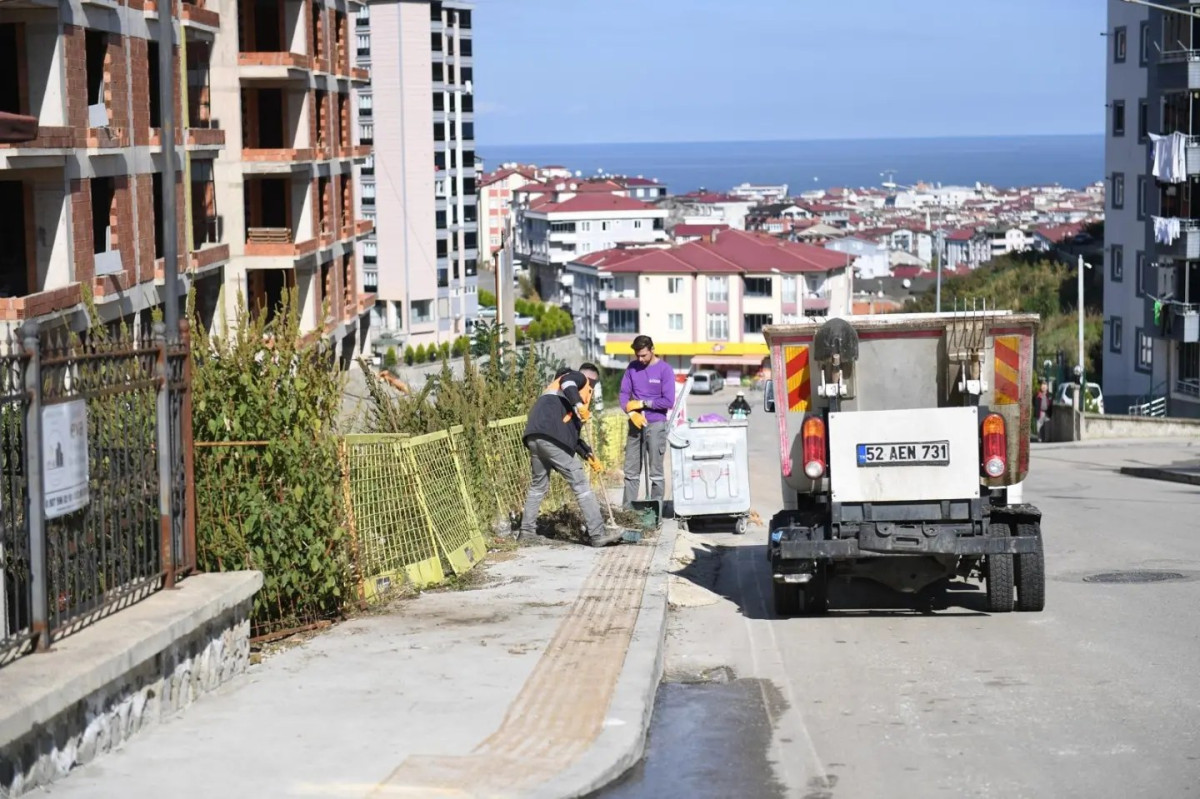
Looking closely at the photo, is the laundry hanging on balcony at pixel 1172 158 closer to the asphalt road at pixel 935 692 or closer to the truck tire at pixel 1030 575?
the asphalt road at pixel 935 692

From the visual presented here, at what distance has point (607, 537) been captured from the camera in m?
15.4

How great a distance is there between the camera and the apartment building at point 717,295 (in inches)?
4587

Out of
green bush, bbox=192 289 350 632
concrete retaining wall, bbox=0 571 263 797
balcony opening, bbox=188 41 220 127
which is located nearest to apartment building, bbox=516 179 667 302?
balcony opening, bbox=188 41 220 127

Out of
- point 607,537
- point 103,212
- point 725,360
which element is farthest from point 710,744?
point 725,360

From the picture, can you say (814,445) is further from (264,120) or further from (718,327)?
(718,327)

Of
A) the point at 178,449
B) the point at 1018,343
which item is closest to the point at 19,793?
the point at 178,449

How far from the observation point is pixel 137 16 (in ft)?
105

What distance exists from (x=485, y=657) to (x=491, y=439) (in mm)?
6640

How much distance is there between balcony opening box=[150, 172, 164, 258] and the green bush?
23.0m

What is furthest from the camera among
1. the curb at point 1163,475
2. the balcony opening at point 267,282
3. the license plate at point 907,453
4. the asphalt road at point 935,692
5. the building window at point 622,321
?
the building window at point 622,321

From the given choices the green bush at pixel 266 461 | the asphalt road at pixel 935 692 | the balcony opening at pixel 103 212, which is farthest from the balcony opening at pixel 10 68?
the green bush at pixel 266 461

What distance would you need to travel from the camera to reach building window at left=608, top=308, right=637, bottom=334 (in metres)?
122

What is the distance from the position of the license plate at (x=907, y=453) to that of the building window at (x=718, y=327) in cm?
10628

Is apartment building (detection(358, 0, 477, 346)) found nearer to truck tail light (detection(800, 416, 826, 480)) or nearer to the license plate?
truck tail light (detection(800, 416, 826, 480))
